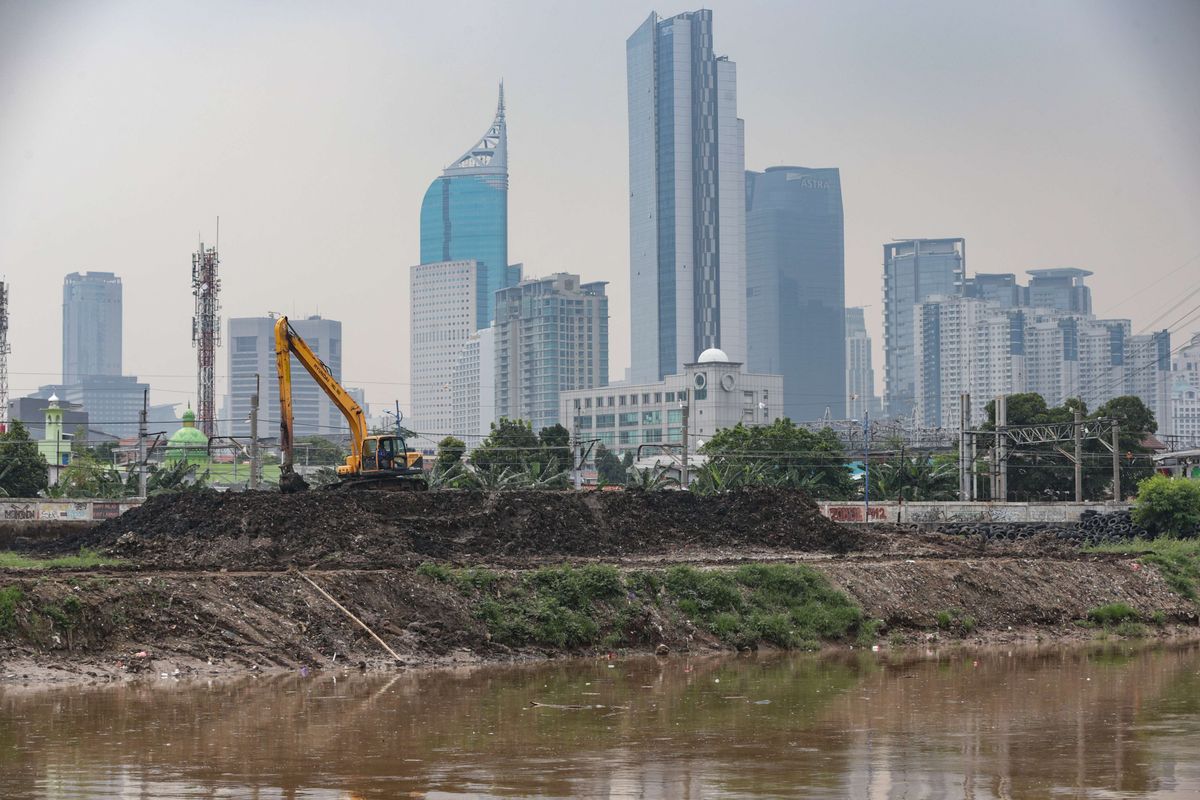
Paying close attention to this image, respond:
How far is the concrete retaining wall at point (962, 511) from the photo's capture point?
66.8 m

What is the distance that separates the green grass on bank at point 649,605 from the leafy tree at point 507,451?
63.7m

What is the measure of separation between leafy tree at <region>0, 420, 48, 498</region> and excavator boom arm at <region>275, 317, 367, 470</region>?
44763 millimetres

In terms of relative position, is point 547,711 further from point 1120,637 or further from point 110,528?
point 110,528

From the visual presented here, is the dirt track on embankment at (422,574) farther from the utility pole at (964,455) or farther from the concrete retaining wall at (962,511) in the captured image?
the utility pole at (964,455)

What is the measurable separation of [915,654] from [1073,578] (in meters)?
8.76

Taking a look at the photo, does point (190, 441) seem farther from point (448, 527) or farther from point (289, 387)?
point (448, 527)

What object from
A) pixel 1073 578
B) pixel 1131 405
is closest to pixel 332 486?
pixel 1073 578

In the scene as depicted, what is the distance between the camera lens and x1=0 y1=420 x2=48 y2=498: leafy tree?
8719cm

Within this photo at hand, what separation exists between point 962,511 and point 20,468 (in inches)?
2105

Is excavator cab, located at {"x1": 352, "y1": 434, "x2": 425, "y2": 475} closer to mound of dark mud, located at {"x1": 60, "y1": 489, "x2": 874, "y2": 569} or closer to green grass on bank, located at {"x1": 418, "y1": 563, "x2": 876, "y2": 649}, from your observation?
mound of dark mud, located at {"x1": 60, "y1": 489, "x2": 874, "y2": 569}

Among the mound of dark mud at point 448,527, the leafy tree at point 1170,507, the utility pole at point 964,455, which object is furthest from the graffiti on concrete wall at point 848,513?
the mound of dark mud at point 448,527

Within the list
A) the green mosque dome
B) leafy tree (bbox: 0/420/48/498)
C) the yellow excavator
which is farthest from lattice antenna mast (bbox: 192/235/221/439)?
the yellow excavator

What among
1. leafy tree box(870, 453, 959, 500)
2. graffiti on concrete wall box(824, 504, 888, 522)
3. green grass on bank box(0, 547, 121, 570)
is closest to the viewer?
green grass on bank box(0, 547, 121, 570)

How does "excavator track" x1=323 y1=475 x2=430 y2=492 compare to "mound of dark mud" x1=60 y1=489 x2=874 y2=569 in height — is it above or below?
above
